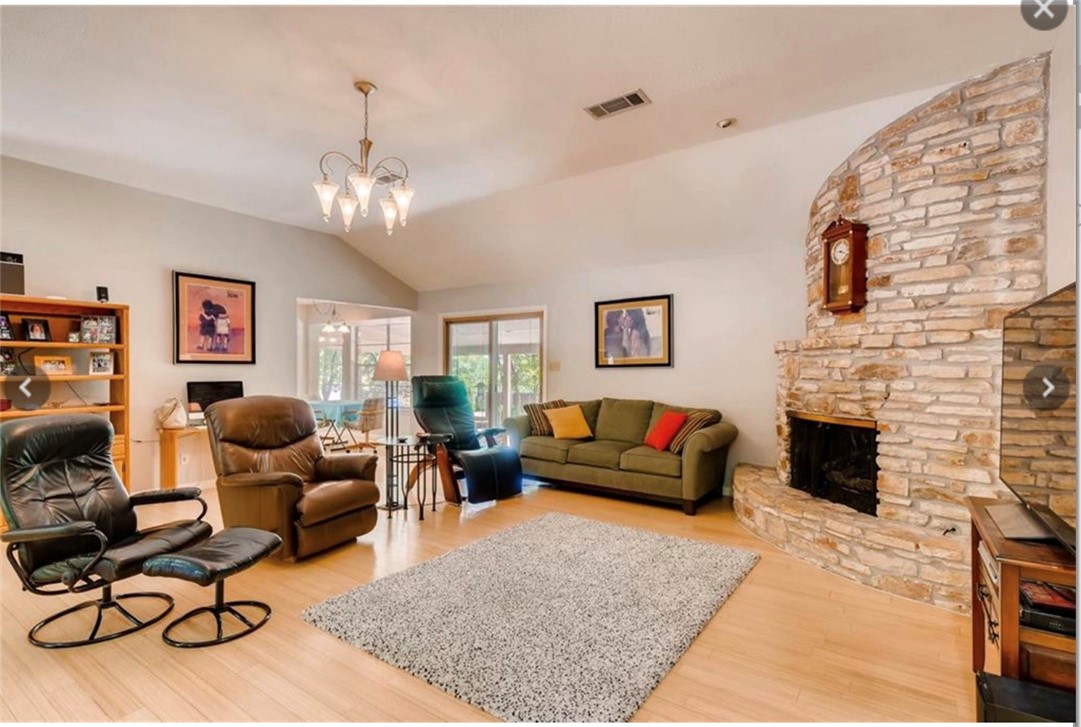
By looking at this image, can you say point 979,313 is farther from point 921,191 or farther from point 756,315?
point 756,315

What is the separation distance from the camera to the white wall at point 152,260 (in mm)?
3990

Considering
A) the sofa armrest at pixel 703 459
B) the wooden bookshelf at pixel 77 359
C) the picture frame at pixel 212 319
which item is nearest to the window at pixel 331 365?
the picture frame at pixel 212 319

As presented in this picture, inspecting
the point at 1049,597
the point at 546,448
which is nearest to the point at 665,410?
the point at 546,448

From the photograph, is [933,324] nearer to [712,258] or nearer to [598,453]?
[712,258]

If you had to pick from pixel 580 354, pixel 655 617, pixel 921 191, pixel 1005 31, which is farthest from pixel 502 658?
pixel 580 354

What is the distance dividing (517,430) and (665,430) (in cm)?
165

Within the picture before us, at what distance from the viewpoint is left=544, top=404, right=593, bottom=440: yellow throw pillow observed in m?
5.16

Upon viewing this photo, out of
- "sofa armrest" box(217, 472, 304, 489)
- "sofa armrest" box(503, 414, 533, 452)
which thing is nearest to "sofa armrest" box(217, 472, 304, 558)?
"sofa armrest" box(217, 472, 304, 489)

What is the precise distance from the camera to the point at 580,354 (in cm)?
582

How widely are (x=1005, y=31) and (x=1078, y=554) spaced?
7.82 feet

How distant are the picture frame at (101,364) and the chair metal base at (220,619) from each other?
2.86 metres

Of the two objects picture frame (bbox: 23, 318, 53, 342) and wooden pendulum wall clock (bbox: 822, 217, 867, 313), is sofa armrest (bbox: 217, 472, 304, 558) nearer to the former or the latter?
picture frame (bbox: 23, 318, 53, 342)

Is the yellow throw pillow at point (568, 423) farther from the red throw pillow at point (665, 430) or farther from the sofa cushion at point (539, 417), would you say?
the red throw pillow at point (665, 430)

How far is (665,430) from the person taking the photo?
4617mm
